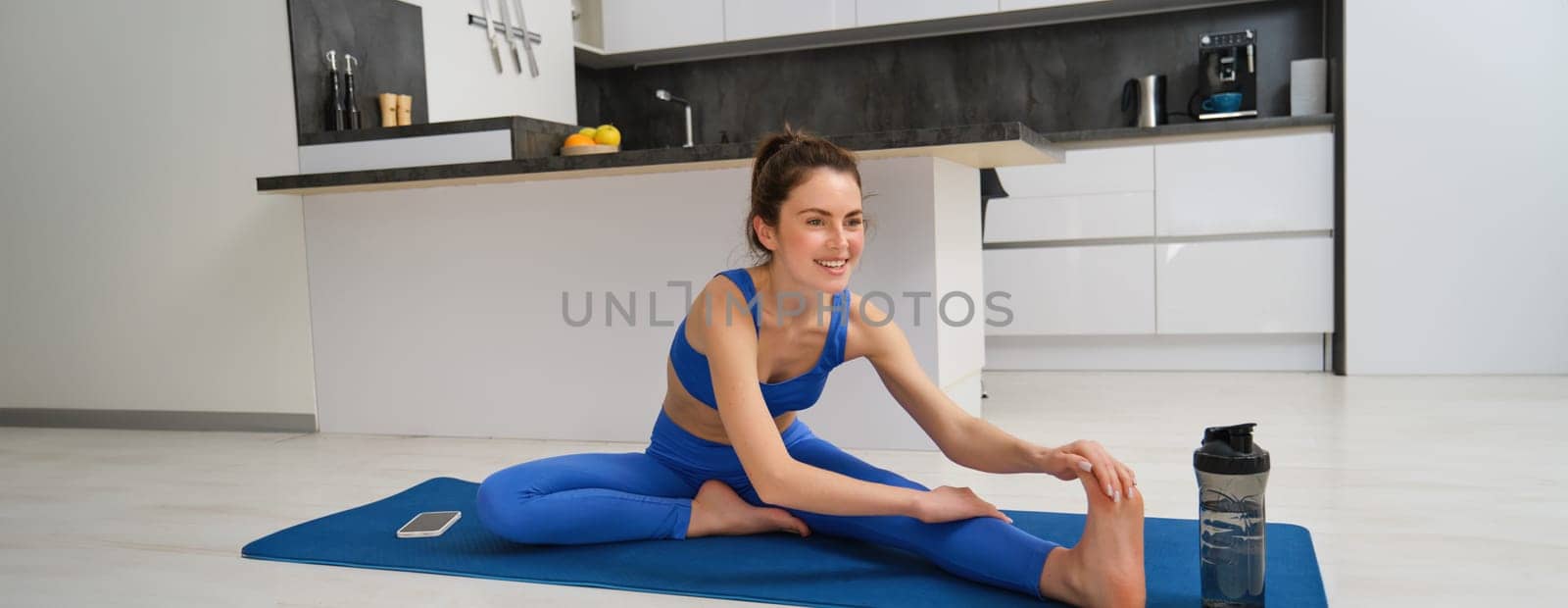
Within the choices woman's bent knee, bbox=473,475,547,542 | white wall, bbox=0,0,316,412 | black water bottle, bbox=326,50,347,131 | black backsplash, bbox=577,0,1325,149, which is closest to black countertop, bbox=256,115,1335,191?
black water bottle, bbox=326,50,347,131

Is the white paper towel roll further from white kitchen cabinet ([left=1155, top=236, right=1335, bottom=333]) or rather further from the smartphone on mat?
the smartphone on mat

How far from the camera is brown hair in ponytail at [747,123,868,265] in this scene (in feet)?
5.73

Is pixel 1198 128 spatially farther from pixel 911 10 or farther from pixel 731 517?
pixel 731 517

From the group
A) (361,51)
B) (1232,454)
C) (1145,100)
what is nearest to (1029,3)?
(1145,100)

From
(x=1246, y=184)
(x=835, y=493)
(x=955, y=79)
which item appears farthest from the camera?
(x=955, y=79)

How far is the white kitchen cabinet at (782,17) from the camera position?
5141 millimetres

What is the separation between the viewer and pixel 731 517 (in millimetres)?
2057

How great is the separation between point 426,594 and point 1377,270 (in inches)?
144

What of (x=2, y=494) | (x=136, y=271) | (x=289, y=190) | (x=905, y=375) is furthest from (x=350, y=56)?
(x=905, y=375)

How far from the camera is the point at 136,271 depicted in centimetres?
389

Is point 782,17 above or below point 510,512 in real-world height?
above

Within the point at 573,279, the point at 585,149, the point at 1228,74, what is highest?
the point at 1228,74

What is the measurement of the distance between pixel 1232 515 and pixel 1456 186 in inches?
128

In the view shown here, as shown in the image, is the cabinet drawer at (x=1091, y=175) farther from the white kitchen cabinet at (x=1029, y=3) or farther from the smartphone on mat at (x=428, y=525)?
the smartphone on mat at (x=428, y=525)
